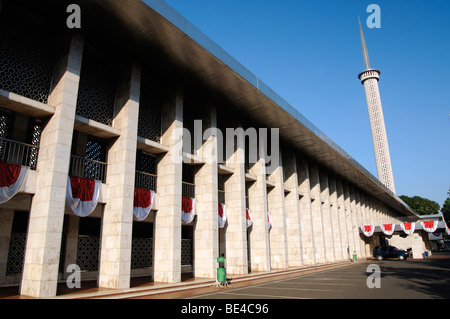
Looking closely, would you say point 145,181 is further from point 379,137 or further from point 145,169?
point 379,137

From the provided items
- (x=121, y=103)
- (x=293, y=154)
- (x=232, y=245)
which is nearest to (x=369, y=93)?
(x=293, y=154)

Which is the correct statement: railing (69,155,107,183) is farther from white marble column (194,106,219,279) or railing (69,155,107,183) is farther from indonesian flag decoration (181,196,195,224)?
white marble column (194,106,219,279)

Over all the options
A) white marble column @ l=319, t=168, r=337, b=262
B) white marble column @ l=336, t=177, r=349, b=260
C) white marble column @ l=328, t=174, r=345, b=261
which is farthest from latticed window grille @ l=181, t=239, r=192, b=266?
white marble column @ l=336, t=177, r=349, b=260

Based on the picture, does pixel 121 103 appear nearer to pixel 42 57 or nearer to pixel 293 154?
pixel 42 57

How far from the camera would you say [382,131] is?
63.7 metres

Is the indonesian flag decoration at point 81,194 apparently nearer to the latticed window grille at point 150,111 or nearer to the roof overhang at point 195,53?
the latticed window grille at point 150,111

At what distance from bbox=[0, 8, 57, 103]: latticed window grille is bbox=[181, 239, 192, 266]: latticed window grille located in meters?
11.6

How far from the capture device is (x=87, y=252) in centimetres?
1463

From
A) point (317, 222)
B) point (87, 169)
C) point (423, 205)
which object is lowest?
point (317, 222)

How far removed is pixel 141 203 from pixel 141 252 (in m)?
5.16

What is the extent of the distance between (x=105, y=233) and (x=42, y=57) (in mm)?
6697
